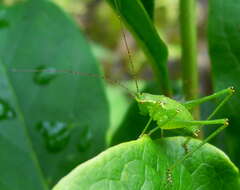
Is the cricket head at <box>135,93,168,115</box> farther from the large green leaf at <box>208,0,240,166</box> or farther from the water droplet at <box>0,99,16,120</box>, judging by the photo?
the water droplet at <box>0,99,16,120</box>

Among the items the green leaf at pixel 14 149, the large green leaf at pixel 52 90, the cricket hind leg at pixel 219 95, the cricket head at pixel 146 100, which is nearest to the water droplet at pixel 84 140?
the large green leaf at pixel 52 90

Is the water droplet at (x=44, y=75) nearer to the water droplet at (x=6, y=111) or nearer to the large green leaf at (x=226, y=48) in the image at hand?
the water droplet at (x=6, y=111)

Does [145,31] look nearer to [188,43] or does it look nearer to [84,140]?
[188,43]

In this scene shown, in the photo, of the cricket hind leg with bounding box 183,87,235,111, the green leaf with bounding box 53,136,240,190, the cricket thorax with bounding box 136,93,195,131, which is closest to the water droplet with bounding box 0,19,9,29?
the cricket thorax with bounding box 136,93,195,131

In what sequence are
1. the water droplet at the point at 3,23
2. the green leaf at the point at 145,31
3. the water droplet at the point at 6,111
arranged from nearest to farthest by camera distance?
the green leaf at the point at 145,31, the water droplet at the point at 6,111, the water droplet at the point at 3,23

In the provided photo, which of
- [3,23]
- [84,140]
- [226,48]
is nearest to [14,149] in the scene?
[84,140]

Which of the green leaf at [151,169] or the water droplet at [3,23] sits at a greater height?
the water droplet at [3,23]
